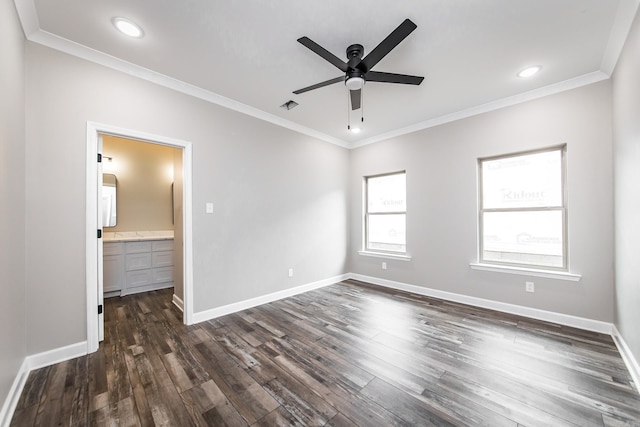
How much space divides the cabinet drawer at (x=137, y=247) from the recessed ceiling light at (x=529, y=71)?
5.70 meters

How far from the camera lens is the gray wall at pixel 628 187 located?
1903 mm

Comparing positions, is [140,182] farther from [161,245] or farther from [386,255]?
[386,255]

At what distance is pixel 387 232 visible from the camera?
468 centimetres

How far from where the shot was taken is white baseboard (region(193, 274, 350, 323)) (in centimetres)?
305

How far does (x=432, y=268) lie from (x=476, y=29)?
3.07 metres

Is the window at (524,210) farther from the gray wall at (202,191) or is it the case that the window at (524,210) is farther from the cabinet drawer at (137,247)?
the cabinet drawer at (137,247)

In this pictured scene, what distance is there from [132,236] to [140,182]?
1.10 meters

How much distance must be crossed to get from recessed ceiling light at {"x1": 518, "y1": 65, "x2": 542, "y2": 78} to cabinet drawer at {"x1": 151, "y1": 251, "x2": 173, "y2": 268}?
562 centimetres

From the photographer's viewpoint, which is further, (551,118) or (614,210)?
(551,118)

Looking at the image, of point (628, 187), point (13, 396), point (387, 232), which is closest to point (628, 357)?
point (628, 187)

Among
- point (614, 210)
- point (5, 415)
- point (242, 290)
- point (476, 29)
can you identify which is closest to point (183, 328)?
point (242, 290)

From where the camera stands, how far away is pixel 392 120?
13.0 feet

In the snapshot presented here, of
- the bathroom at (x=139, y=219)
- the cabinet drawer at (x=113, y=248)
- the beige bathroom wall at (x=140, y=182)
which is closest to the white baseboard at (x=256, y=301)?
the bathroom at (x=139, y=219)

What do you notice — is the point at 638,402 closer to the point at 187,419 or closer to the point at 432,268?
the point at 432,268
